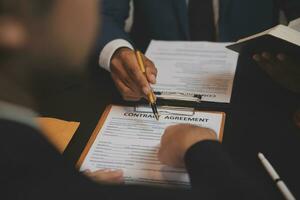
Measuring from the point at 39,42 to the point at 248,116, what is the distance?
525 mm

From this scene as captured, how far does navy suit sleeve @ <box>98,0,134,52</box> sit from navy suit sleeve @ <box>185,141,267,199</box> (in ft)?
1.88

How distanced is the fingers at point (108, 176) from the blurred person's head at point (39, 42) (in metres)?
0.25

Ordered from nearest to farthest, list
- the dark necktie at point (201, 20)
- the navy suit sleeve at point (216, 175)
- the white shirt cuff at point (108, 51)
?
1. the navy suit sleeve at point (216, 175)
2. the white shirt cuff at point (108, 51)
3. the dark necktie at point (201, 20)

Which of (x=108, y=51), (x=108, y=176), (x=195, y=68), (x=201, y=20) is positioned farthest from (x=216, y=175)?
(x=201, y=20)

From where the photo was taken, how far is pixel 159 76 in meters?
1.03

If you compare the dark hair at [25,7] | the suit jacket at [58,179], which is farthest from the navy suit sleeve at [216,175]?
the dark hair at [25,7]

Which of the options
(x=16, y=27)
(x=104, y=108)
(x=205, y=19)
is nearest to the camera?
(x=16, y=27)

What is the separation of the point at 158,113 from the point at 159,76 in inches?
6.9

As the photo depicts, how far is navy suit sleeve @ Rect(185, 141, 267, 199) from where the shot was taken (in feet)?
2.03

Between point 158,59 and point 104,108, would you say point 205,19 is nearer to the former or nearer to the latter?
point 158,59

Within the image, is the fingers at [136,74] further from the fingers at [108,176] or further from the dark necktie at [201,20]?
the dark necktie at [201,20]

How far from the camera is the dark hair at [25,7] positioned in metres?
0.41

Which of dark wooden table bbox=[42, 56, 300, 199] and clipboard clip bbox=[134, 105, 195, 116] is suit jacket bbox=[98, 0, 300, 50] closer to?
dark wooden table bbox=[42, 56, 300, 199]

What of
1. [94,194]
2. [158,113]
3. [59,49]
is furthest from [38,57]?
[158,113]
